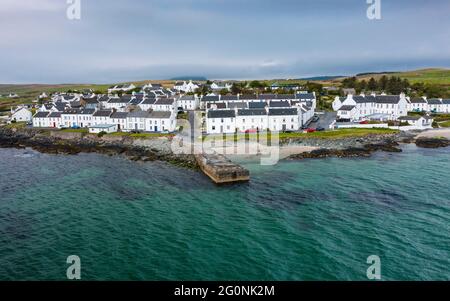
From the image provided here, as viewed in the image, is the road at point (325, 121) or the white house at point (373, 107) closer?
the road at point (325, 121)

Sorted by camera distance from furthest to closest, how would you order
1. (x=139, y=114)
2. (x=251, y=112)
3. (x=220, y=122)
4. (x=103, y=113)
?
(x=103, y=113)
(x=139, y=114)
(x=251, y=112)
(x=220, y=122)

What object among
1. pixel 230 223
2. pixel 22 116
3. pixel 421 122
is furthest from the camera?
pixel 22 116

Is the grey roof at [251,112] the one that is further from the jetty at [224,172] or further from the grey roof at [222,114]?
the jetty at [224,172]

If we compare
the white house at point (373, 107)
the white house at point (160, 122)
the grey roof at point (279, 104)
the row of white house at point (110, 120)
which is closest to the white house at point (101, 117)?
the row of white house at point (110, 120)

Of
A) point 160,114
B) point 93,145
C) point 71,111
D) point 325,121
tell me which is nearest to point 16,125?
point 71,111

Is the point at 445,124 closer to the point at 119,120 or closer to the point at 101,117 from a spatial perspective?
the point at 119,120

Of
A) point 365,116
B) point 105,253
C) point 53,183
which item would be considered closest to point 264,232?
point 105,253
